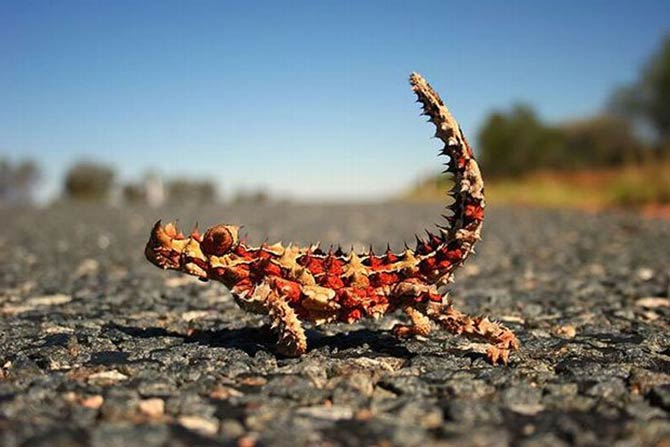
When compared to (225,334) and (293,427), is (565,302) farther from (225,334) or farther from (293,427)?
(293,427)

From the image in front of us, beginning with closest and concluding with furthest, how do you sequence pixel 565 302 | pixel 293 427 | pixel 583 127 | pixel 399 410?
1. pixel 293 427
2. pixel 399 410
3. pixel 565 302
4. pixel 583 127

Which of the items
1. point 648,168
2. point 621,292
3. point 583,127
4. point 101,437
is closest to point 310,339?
point 101,437

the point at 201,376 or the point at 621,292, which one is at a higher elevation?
the point at 621,292

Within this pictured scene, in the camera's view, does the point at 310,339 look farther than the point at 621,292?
No

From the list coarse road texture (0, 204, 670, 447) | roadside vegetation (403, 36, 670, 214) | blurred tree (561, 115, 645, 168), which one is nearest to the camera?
coarse road texture (0, 204, 670, 447)

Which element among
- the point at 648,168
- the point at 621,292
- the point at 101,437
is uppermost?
the point at 648,168

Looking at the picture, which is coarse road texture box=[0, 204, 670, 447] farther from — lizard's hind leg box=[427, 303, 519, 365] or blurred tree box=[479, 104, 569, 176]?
blurred tree box=[479, 104, 569, 176]

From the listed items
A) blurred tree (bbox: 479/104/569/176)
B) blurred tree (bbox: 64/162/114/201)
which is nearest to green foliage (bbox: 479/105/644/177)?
blurred tree (bbox: 479/104/569/176)
